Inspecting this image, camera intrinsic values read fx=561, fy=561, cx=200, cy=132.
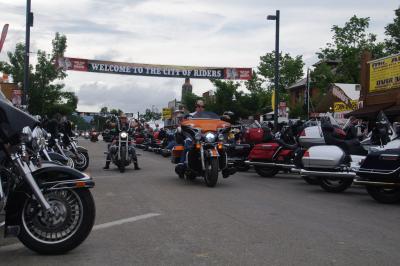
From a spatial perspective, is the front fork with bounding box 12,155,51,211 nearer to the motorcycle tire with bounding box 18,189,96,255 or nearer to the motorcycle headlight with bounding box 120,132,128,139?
the motorcycle tire with bounding box 18,189,96,255

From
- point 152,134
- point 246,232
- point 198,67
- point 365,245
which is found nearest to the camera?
point 365,245

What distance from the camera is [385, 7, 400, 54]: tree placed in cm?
5875

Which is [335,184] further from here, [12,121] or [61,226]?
[12,121]

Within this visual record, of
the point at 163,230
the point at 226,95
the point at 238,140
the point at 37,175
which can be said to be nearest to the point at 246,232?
the point at 163,230

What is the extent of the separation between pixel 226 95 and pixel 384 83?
87.1ft

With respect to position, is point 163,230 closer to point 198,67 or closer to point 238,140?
point 238,140

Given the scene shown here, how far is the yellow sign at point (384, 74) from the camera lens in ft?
83.2

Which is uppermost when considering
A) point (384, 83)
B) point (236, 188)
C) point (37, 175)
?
point (384, 83)

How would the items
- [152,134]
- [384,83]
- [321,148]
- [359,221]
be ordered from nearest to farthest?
[359,221], [321,148], [384,83], [152,134]

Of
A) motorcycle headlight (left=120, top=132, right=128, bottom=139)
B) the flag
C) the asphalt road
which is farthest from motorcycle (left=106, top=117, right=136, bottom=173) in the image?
the flag

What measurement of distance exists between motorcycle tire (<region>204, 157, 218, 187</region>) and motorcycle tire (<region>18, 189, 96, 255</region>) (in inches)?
232

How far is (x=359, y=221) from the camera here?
7.50 meters

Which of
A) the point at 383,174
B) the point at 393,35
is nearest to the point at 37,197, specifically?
the point at 383,174

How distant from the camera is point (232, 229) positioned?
668 cm
